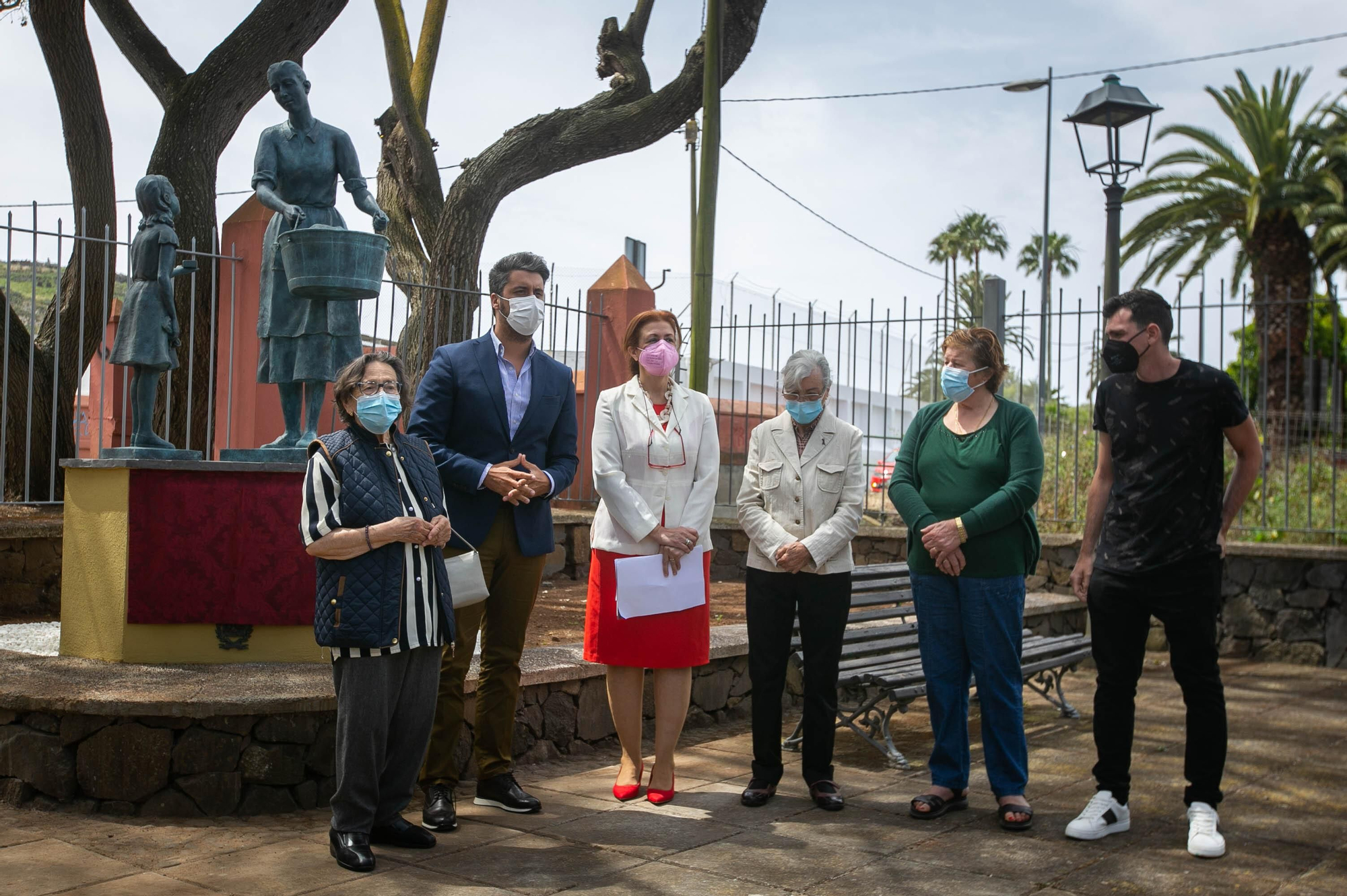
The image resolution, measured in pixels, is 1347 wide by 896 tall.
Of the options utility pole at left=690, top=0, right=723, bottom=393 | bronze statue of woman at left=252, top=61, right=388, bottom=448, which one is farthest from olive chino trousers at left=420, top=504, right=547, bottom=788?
utility pole at left=690, top=0, right=723, bottom=393

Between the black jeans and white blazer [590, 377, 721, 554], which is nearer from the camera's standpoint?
the black jeans

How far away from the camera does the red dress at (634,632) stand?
439cm

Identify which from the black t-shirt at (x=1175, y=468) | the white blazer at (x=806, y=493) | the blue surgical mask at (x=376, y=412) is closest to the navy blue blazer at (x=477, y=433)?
the blue surgical mask at (x=376, y=412)

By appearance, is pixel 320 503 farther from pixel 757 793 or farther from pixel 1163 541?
pixel 1163 541

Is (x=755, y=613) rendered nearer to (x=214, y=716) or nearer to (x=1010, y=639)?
(x=1010, y=639)

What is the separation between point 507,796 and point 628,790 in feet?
1.53

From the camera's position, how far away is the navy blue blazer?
422 centimetres

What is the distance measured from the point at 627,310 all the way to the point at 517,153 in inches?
103

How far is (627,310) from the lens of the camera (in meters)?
10.5

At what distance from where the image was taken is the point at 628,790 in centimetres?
450

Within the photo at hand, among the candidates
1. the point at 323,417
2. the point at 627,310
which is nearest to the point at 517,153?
the point at 627,310

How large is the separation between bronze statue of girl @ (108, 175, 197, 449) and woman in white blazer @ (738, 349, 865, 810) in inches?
108

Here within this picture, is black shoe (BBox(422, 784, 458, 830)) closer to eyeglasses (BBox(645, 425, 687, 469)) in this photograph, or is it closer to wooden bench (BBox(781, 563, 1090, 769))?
eyeglasses (BBox(645, 425, 687, 469))

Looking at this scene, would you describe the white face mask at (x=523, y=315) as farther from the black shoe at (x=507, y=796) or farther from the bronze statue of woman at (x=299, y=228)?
the black shoe at (x=507, y=796)
